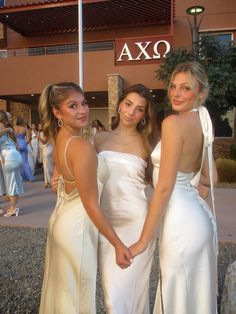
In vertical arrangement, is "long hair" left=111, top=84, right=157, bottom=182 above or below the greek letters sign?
below

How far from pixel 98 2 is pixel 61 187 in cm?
1243

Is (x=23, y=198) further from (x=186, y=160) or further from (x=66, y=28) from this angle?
(x=66, y=28)

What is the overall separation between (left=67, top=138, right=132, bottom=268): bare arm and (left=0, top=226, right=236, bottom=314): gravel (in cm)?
153

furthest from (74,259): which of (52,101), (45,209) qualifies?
(45,209)

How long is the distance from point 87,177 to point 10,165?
16.5ft

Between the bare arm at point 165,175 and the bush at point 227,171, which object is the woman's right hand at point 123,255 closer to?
the bare arm at point 165,175

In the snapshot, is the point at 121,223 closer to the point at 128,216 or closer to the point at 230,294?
the point at 128,216

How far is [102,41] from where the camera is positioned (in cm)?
1527

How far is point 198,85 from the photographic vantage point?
2102 mm

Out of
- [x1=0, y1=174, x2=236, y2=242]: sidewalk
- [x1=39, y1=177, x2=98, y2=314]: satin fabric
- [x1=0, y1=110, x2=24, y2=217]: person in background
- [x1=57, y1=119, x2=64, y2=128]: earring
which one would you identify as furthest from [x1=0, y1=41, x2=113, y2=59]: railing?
[x1=39, y1=177, x2=98, y2=314]: satin fabric

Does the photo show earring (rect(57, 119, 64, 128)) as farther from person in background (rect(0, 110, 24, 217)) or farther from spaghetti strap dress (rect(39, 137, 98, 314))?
person in background (rect(0, 110, 24, 217))

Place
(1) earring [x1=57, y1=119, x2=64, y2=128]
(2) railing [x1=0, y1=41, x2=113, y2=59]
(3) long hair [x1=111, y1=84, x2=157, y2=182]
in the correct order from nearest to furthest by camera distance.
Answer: (1) earring [x1=57, y1=119, x2=64, y2=128] < (3) long hair [x1=111, y1=84, x2=157, y2=182] < (2) railing [x1=0, y1=41, x2=113, y2=59]

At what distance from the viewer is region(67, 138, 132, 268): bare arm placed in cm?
188

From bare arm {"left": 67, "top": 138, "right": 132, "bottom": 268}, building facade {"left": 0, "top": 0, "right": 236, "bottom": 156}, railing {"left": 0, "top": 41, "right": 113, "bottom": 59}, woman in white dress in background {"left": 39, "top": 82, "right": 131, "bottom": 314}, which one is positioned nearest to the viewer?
bare arm {"left": 67, "top": 138, "right": 132, "bottom": 268}
